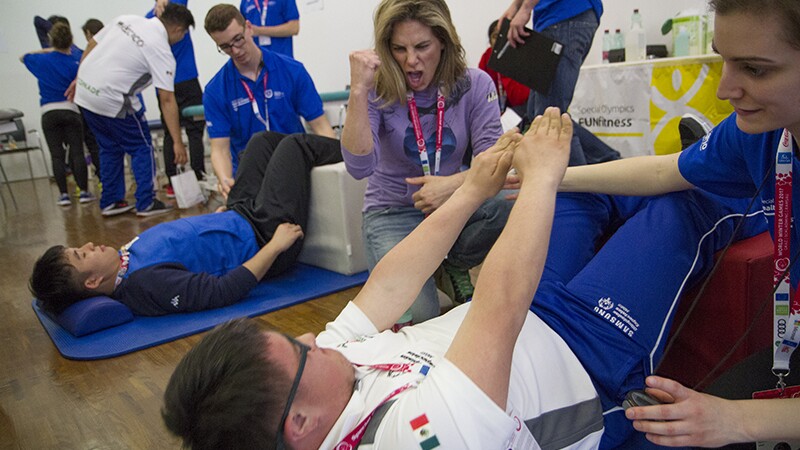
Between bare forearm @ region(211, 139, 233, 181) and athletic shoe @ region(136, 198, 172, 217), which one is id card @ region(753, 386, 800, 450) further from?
athletic shoe @ region(136, 198, 172, 217)

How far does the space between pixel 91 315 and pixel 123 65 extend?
2775 mm

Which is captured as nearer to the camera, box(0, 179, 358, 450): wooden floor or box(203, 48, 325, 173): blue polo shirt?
box(0, 179, 358, 450): wooden floor

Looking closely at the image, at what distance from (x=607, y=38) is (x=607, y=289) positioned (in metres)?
3.63

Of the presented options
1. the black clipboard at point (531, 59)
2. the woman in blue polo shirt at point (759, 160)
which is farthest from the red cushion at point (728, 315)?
the black clipboard at point (531, 59)

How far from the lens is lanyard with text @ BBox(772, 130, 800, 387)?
1027mm

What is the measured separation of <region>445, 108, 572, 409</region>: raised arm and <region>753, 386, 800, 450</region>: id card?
0.46m

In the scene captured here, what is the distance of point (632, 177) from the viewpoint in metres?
1.43

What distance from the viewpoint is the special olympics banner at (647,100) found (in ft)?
12.0

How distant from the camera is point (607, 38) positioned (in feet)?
14.6

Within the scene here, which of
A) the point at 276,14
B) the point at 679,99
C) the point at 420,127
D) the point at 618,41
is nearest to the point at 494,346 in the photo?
the point at 420,127

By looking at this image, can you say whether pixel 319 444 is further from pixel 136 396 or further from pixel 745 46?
pixel 136 396

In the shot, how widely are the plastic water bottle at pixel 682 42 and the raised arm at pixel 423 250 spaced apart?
10.5 feet

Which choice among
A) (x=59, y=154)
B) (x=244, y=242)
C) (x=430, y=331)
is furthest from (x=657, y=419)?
(x=59, y=154)

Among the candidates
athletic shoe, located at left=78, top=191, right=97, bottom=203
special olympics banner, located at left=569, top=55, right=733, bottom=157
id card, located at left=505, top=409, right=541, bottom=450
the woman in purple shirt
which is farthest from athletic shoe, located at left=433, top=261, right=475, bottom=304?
athletic shoe, located at left=78, top=191, right=97, bottom=203
